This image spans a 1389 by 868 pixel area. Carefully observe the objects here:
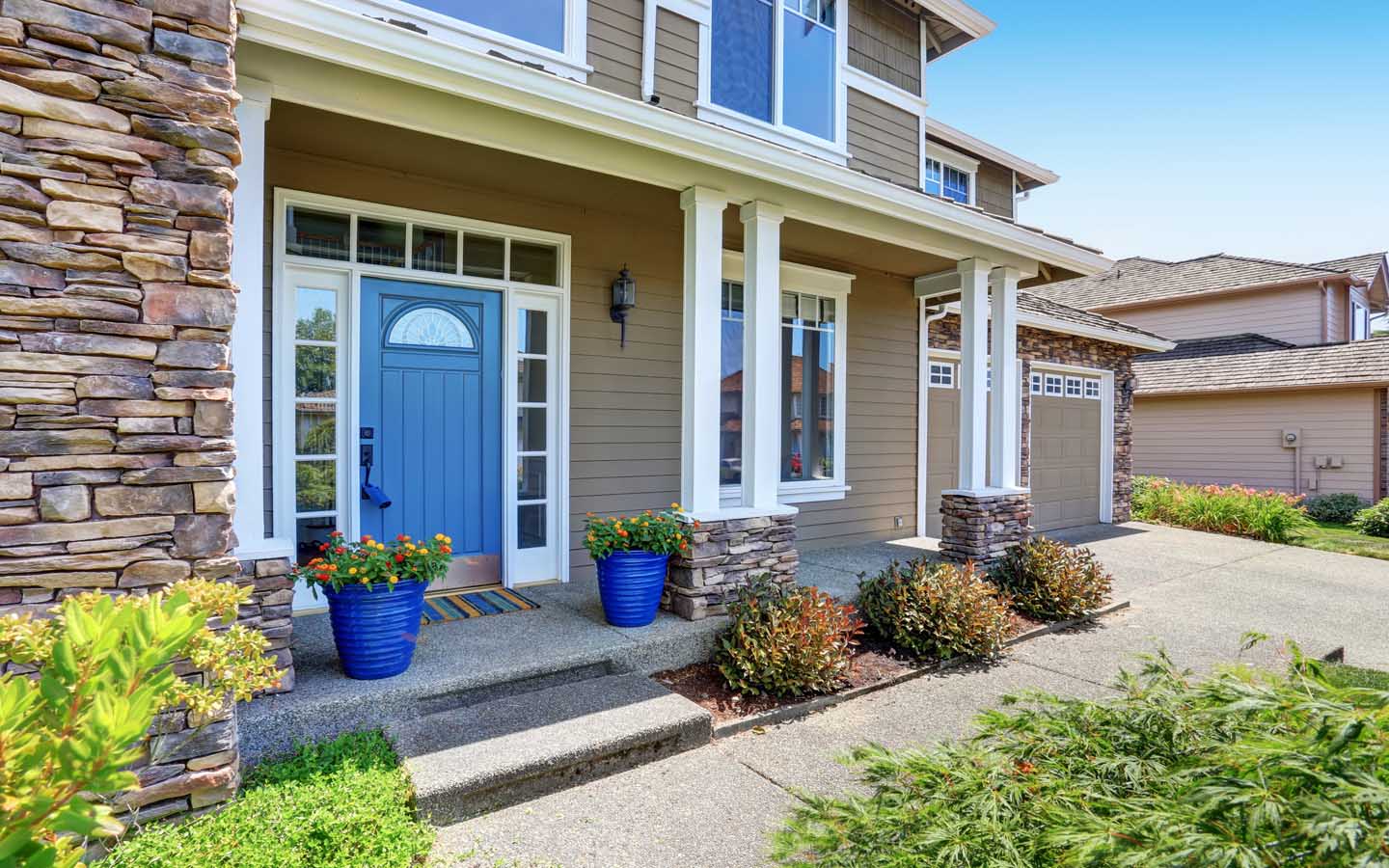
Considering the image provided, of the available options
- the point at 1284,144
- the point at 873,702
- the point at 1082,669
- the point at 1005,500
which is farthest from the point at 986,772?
the point at 1284,144

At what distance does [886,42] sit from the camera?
7012 mm

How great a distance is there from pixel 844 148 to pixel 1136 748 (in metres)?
5.93

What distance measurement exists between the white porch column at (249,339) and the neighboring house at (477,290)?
1cm

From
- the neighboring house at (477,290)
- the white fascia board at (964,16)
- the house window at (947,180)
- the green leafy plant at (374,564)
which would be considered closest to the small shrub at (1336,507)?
the neighboring house at (477,290)

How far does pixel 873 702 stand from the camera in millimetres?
3922

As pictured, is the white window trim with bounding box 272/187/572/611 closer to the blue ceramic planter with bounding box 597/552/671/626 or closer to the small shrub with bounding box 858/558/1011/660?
the blue ceramic planter with bounding box 597/552/671/626

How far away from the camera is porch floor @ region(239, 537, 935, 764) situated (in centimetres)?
292

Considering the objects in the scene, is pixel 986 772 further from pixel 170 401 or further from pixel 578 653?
pixel 170 401

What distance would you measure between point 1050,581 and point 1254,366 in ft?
36.5

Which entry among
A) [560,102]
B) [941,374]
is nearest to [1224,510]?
[941,374]

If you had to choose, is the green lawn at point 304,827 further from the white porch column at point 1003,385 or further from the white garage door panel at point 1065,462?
the white garage door panel at point 1065,462

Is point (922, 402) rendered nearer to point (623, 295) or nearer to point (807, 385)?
point (807, 385)

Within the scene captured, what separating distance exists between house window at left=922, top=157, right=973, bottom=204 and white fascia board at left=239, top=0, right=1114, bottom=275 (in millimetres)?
5009

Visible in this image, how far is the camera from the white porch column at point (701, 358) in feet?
14.5
